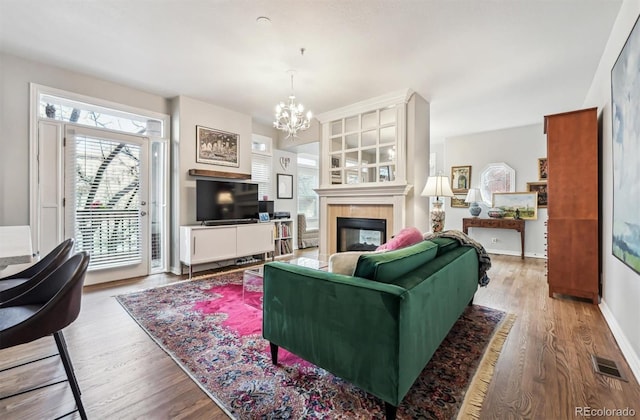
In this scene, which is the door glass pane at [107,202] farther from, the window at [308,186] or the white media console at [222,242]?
the window at [308,186]

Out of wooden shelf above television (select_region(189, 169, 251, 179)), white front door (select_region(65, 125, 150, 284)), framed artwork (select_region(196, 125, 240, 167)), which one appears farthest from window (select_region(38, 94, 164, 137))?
wooden shelf above television (select_region(189, 169, 251, 179))

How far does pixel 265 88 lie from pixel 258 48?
949mm

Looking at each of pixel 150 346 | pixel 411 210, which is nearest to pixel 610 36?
pixel 411 210

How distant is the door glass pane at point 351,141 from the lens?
4.42 meters

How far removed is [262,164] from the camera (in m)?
5.36

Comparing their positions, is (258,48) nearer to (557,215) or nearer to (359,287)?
(359,287)

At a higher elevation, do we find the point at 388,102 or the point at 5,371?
the point at 388,102

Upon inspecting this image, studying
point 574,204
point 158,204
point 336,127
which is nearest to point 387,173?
point 336,127

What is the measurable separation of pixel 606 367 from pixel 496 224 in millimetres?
3855

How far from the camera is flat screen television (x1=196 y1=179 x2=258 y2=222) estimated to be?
4.00m

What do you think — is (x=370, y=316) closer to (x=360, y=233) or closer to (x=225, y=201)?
(x=360, y=233)

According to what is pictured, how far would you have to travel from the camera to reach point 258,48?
2.71m

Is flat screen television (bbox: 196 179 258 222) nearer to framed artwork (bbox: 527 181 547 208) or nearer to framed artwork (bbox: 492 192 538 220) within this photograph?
framed artwork (bbox: 492 192 538 220)

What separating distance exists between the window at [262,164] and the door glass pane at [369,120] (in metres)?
2.03
